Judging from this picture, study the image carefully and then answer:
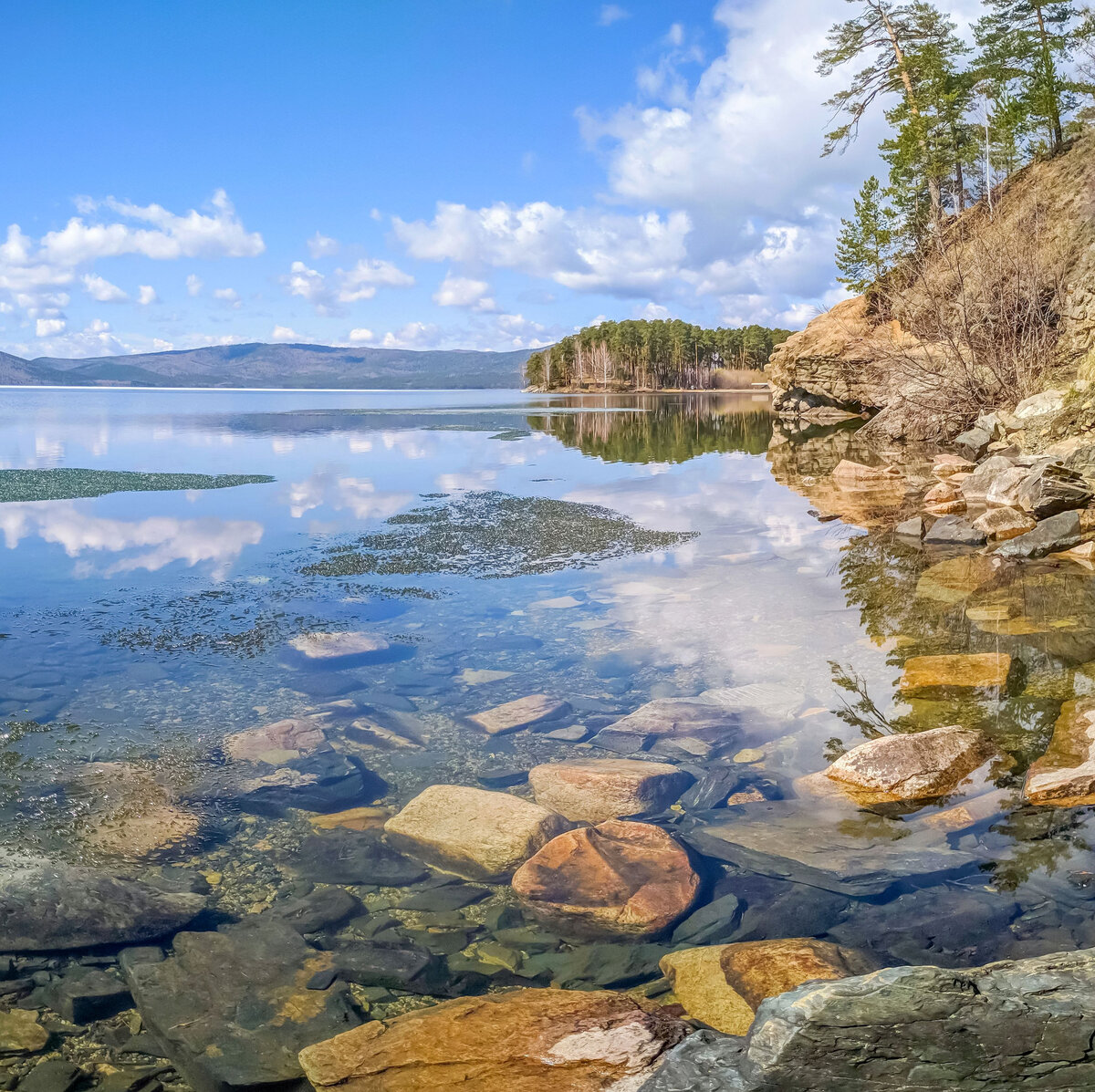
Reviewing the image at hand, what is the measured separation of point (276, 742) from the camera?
23.7 feet

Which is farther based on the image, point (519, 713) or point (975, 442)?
point (975, 442)

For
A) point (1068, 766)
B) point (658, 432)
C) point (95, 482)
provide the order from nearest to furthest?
point (1068, 766)
point (95, 482)
point (658, 432)

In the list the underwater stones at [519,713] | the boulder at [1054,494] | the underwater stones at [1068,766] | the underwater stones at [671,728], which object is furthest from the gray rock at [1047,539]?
the underwater stones at [519,713]

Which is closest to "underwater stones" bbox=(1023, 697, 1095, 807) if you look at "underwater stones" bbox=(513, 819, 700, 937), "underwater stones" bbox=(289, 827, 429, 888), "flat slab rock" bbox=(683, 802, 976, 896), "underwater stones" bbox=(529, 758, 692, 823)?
"flat slab rock" bbox=(683, 802, 976, 896)

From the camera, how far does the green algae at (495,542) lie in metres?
13.9

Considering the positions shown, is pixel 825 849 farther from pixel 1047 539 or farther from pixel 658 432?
pixel 658 432

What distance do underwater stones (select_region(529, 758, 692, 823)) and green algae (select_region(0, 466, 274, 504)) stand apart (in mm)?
18867

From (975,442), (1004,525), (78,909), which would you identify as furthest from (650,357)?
(78,909)

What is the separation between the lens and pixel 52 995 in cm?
425

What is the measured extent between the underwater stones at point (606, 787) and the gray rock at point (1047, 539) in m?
10.00

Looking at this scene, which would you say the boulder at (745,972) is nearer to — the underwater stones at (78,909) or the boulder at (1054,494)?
the underwater stones at (78,909)

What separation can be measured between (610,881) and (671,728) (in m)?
2.51

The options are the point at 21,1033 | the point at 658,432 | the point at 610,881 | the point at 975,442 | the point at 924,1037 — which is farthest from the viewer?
the point at 658,432

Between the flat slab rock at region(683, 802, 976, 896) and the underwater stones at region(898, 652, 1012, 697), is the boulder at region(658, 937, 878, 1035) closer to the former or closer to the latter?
the flat slab rock at region(683, 802, 976, 896)
